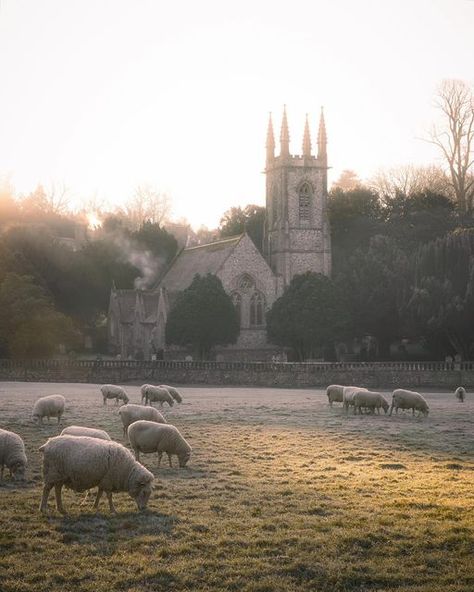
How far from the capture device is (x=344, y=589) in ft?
39.0

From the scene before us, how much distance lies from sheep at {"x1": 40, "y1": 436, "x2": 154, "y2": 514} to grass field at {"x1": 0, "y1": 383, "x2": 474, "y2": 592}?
16.3 inches

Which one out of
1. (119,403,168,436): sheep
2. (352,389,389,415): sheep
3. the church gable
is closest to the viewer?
(119,403,168,436): sheep

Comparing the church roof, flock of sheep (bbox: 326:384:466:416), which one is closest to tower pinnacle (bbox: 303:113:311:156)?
the church roof

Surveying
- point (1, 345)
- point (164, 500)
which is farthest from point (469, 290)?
point (164, 500)

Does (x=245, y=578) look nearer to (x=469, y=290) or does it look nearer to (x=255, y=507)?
(x=255, y=507)

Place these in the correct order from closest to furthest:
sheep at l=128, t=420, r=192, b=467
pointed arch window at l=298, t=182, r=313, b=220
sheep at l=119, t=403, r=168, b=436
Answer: sheep at l=128, t=420, r=192, b=467
sheep at l=119, t=403, r=168, b=436
pointed arch window at l=298, t=182, r=313, b=220

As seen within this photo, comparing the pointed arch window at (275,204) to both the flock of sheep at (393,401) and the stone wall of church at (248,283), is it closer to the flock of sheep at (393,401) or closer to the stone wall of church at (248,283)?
the stone wall of church at (248,283)

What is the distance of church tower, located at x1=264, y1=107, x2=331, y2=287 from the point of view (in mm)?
94125

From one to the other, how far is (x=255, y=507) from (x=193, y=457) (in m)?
6.38

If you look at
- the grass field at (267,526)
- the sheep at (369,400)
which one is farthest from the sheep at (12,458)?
the sheep at (369,400)

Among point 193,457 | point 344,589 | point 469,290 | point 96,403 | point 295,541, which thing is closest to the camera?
point 344,589

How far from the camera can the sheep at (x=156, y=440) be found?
2034 centimetres

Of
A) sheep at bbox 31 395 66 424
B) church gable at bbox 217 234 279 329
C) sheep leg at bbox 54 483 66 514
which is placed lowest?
sheep leg at bbox 54 483 66 514

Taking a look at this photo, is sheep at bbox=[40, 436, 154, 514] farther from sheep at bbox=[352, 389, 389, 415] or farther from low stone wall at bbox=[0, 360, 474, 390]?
low stone wall at bbox=[0, 360, 474, 390]
